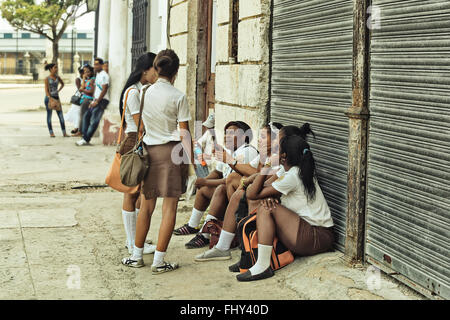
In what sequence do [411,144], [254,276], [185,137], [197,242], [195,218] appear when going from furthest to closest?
[195,218] < [197,242] < [185,137] < [254,276] < [411,144]

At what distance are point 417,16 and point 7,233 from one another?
13.8ft

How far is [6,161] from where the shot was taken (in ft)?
36.0

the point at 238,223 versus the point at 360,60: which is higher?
the point at 360,60

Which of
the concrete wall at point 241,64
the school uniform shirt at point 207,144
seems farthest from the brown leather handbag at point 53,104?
the school uniform shirt at point 207,144

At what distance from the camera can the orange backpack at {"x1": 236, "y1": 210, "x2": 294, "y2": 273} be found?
492cm

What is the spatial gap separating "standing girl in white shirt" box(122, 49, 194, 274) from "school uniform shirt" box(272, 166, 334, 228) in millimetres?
741

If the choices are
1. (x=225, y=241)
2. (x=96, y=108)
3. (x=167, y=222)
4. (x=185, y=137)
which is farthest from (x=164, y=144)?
(x=96, y=108)

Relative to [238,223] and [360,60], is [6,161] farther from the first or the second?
[360,60]

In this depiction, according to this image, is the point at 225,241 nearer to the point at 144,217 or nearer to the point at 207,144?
the point at 144,217

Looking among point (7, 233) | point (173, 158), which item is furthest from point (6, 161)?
point (173, 158)

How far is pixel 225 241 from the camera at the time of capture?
215 inches

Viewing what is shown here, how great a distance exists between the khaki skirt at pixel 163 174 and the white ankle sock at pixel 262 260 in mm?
795

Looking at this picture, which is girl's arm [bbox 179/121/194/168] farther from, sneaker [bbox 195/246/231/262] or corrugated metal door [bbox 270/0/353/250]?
corrugated metal door [bbox 270/0/353/250]

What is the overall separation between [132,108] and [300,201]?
4.93 ft
